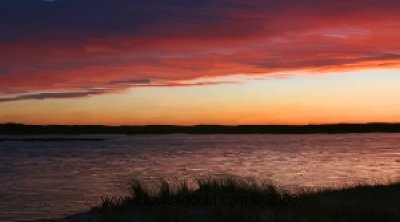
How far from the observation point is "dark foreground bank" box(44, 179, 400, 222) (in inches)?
612

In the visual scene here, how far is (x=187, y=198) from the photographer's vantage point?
60.5 feet

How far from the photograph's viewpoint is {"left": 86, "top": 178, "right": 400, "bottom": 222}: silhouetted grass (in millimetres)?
15562

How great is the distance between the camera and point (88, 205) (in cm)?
2770

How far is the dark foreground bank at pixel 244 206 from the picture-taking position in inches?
612

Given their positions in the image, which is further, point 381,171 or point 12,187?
point 381,171

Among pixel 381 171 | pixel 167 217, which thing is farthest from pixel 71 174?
pixel 167 217

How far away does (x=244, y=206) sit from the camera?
16812 mm

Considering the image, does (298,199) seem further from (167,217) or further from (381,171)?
(381,171)

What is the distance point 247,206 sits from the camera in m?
16.9

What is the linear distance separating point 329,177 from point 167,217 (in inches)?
1046

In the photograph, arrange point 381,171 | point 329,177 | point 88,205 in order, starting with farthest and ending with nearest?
1. point 381,171
2. point 329,177
3. point 88,205

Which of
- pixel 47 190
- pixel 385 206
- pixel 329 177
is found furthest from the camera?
pixel 329 177

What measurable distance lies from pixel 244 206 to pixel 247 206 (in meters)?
0.13

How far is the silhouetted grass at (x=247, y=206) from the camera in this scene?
51.1 feet
